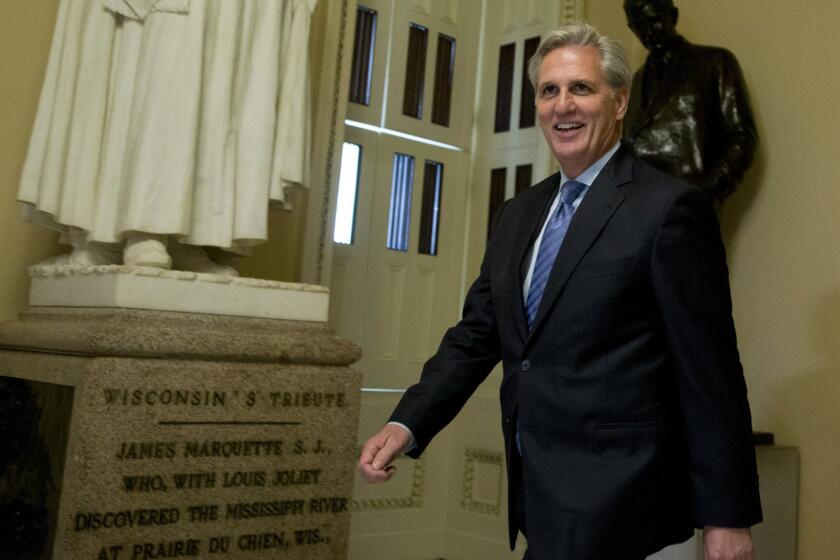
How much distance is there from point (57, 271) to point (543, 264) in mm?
1946

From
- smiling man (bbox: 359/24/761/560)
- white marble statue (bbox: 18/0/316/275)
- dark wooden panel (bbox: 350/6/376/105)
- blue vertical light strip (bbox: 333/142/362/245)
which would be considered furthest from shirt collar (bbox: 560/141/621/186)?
dark wooden panel (bbox: 350/6/376/105)

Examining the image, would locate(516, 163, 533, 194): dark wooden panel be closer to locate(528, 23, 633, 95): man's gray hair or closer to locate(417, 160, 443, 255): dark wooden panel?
locate(417, 160, 443, 255): dark wooden panel

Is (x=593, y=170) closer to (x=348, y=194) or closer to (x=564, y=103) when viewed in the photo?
(x=564, y=103)

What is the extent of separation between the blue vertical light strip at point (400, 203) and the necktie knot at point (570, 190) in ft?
10.1

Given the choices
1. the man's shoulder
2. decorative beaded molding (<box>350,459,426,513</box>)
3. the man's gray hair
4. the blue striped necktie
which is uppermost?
the man's gray hair

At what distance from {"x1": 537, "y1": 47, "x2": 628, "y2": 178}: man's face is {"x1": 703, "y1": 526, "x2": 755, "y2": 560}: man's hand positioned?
2.28ft

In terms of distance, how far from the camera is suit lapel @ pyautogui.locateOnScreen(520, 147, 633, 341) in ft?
5.32

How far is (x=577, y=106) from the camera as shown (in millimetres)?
1683

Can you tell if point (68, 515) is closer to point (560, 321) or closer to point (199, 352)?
point (199, 352)

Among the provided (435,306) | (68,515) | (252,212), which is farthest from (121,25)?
(435,306)

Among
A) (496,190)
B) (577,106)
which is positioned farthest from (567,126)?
(496,190)

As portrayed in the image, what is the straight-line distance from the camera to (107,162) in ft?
9.88

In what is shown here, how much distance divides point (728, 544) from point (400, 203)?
356 centimetres

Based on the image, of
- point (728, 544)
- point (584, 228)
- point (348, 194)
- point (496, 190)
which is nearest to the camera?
point (728, 544)
